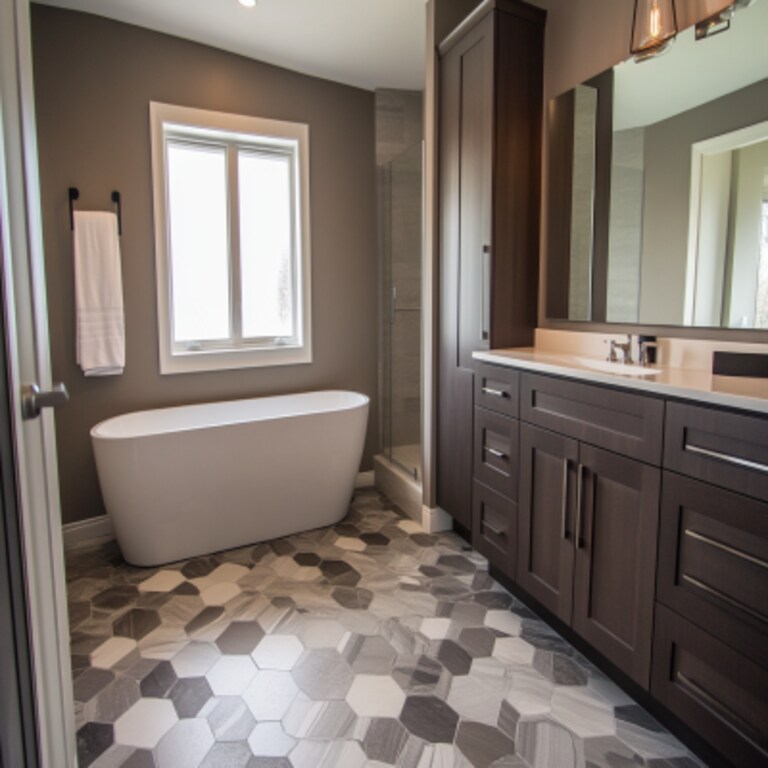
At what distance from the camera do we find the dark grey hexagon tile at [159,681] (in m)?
1.79

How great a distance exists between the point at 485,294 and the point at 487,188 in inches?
18.2

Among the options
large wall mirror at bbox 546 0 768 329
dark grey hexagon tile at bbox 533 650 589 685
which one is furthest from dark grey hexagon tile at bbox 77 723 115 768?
large wall mirror at bbox 546 0 768 329

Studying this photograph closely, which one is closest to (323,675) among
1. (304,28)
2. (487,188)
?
(487,188)

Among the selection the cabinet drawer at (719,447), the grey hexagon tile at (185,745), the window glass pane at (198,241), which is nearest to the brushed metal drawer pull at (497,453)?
the cabinet drawer at (719,447)

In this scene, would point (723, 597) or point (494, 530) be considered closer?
point (723, 597)

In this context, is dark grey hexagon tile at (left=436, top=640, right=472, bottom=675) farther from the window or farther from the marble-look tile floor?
the window

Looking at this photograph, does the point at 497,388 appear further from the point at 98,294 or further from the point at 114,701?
the point at 98,294

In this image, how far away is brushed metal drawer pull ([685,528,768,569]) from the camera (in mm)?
1244

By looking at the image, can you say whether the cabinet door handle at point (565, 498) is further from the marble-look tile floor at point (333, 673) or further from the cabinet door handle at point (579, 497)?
the marble-look tile floor at point (333, 673)

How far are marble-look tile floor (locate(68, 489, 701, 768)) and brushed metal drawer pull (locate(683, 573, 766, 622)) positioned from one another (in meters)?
0.52

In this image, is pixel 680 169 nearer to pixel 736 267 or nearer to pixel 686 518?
pixel 736 267

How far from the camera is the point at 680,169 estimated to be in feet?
6.37

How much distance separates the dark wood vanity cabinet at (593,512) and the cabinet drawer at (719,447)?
0.06 metres

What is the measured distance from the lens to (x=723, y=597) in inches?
52.2
